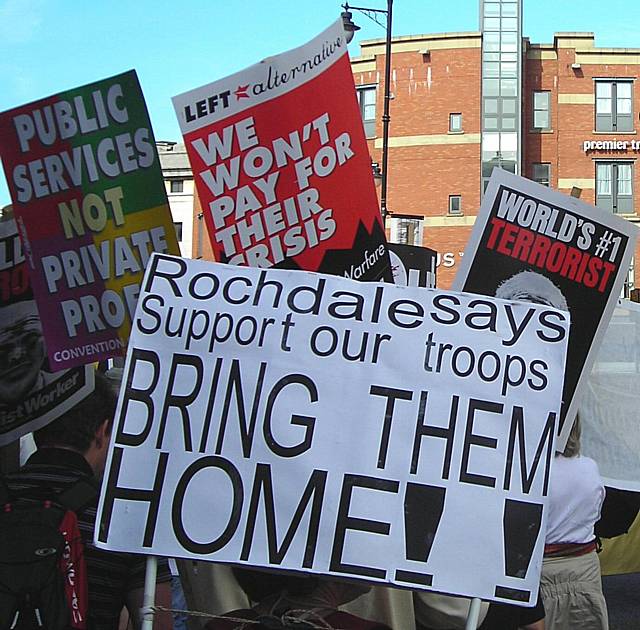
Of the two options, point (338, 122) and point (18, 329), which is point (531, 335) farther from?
point (18, 329)

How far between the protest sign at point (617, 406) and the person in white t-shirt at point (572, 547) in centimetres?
87

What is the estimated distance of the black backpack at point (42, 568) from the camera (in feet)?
9.46

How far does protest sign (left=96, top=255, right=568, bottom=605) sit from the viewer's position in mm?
2475

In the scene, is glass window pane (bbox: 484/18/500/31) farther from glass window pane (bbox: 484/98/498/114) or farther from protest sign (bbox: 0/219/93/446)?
protest sign (bbox: 0/219/93/446)

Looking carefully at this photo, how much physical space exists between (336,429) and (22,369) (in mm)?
1690

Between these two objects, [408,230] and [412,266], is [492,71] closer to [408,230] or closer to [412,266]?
[408,230]

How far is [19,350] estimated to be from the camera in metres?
3.79

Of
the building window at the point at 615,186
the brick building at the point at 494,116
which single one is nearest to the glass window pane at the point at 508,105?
the brick building at the point at 494,116

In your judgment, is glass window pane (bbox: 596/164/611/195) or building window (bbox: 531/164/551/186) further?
building window (bbox: 531/164/551/186)

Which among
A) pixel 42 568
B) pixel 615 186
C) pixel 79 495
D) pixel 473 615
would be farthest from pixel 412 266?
pixel 615 186

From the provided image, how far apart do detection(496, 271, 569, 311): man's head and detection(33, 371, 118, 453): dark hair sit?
1430 millimetres

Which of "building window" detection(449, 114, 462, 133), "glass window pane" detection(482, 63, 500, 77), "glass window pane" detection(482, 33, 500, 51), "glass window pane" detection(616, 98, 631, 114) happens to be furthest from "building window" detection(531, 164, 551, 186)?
"glass window pane" detection(482, 33, 500, 51)

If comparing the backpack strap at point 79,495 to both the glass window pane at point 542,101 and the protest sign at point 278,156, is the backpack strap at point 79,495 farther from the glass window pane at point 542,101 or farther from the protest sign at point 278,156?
the glass window pane at point 542,101

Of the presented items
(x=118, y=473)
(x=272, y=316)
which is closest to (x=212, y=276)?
(x=272, y=316)
